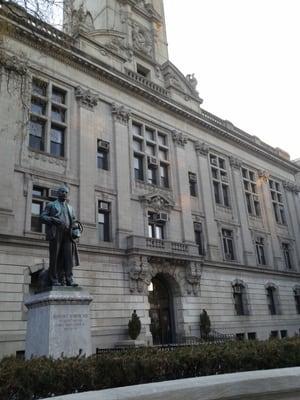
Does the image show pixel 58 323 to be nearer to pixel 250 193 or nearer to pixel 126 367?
pixel 126 367

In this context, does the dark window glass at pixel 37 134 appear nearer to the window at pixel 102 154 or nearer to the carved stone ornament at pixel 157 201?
the window at pixel 102 154

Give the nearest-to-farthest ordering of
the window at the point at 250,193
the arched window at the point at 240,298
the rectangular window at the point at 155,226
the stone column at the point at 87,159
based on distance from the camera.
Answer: the stone column at the point at 87,159 → the rectangular window at the point at 155,226 → the arched window at the point at 240,298 → the window at the point at 250,193

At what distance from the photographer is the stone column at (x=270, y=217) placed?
37.1 metres

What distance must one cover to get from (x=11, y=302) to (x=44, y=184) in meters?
7.04

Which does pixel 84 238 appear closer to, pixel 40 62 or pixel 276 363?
pixel 40 62

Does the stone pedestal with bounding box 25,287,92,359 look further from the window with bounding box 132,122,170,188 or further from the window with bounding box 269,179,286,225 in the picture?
the window with bounding box 269,179,286,225

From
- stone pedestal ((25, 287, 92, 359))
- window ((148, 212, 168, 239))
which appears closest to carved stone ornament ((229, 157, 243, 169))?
window ((148, 212, 168, 239))

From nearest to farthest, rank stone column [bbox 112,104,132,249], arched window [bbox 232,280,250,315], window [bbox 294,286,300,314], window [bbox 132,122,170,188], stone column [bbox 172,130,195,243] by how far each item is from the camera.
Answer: stone column [bbox 112,104,132,249]
window [bbox 132,122,170,188]
stone column [bbox 172,130,195,243]
arched window [bbox 232,280,250,315]
window [bbox 294,286,300,314]

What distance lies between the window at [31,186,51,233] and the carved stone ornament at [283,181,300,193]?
103 ft

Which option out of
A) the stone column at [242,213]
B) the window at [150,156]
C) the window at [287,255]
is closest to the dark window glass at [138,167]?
the window at [150,156]

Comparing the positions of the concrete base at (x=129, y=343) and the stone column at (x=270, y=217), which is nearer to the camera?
the concrete base at (x=129, y=343)

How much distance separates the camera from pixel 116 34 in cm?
3097

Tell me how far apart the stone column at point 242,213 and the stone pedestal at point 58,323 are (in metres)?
25.8

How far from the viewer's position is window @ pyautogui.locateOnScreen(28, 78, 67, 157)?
22.8m
